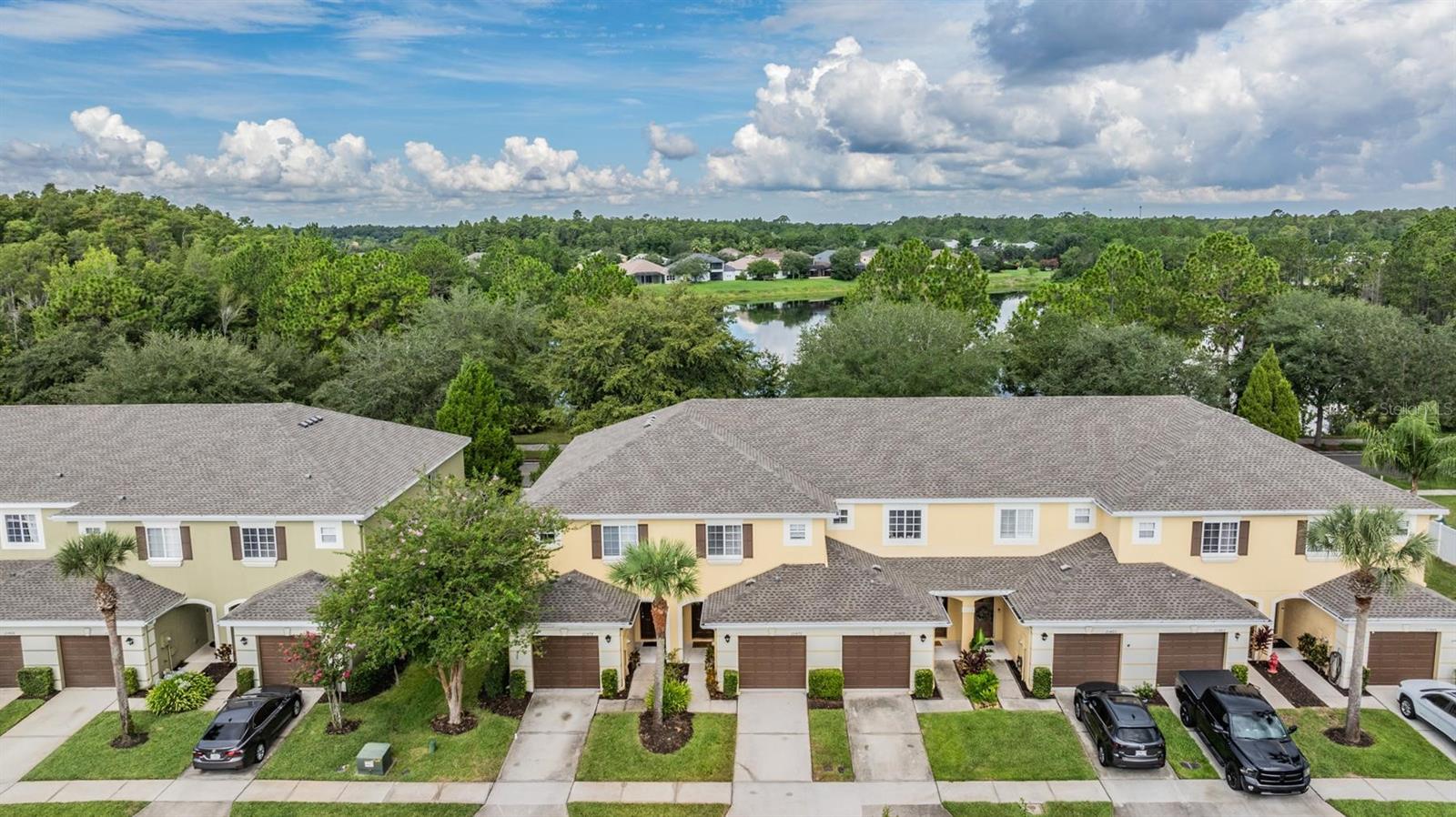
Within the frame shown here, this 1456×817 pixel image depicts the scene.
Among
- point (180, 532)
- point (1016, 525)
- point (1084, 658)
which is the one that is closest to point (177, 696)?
point (180, 532)

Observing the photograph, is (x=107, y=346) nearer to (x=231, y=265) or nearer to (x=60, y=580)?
(x=231, y=265)

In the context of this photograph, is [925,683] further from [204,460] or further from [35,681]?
[35,681]

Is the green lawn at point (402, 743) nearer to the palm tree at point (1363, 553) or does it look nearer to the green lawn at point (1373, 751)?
the green lawn at point (1373, 751)

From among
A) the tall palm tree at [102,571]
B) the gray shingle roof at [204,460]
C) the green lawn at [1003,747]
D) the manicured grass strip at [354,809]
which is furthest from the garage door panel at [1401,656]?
the tall palm tree at [102,571]

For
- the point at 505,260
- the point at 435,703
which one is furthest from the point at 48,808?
the point at 505,260

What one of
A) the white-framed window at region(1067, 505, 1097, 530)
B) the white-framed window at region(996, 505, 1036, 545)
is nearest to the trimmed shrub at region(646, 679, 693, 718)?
the white-framed window at region(996, 505, 1036, 545)

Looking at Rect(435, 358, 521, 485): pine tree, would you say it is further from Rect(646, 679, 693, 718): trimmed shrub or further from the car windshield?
the car windshield
